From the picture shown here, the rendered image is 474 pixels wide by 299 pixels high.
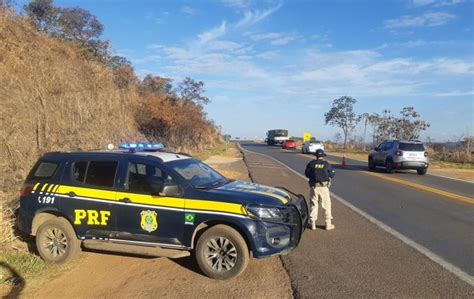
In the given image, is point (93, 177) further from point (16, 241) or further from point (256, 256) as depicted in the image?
point (256, 256)

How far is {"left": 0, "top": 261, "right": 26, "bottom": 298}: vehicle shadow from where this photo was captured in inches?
214

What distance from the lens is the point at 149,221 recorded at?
6.27m

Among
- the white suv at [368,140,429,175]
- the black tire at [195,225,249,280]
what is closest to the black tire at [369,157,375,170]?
the white suv at [368,140,429,175]

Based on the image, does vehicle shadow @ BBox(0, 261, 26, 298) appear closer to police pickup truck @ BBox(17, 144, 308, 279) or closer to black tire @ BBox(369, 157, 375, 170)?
police pickup truck @ BBox(17, 144, 308, 279)

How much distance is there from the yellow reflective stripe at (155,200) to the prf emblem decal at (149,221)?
0.45ft

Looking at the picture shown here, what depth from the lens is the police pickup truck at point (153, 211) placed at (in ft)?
19.6

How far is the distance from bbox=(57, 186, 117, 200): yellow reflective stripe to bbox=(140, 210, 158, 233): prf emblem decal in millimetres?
580

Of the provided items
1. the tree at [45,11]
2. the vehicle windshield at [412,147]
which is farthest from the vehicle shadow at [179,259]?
the tree at [45,11]

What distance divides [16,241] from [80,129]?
8477 millimetres

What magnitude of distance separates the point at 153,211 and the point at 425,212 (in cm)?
736

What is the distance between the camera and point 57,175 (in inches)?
273

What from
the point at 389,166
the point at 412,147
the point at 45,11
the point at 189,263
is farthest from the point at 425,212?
the point at 45,11

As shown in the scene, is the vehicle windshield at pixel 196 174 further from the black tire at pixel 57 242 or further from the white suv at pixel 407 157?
the white suv at pixel 407 157

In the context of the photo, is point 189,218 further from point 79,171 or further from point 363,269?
point 363,269
